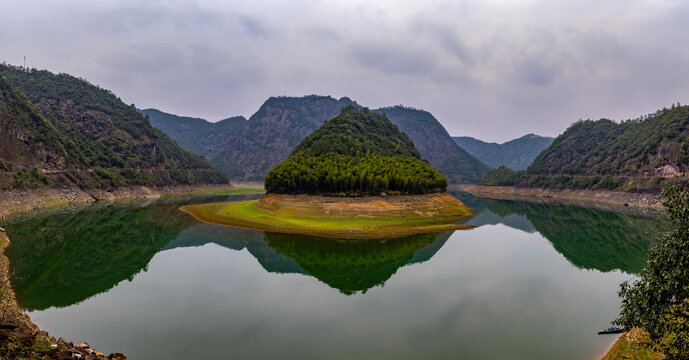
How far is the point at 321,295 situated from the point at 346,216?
44499 millimetres

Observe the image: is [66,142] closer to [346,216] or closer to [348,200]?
[348,200]

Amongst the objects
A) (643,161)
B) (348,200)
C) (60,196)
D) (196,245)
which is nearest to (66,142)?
(60,196)

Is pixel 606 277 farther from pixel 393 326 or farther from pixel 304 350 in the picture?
pixel 304 350

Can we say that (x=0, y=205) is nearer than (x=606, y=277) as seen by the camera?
No

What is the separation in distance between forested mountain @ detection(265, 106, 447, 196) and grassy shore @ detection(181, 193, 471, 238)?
3.51 m

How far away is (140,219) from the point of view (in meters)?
81.8

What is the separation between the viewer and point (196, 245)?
54.9 m

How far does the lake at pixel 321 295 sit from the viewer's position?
21.5 m

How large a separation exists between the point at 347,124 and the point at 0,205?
100 meters

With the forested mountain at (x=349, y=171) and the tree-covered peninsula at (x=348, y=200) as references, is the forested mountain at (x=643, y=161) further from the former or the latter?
the forested mountain at (x=349, y=171)

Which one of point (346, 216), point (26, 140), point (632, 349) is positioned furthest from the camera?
point (26, 140)

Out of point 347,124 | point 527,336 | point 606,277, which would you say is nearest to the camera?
point 527,336

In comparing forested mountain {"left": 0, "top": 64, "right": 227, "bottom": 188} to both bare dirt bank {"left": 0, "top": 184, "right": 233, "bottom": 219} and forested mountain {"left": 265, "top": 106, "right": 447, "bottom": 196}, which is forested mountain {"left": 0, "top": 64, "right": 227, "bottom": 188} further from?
forested mountain {"left": 265, "top": 106, "right": 447, "bottom": 196}

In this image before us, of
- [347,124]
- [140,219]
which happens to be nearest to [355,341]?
[140,219]
